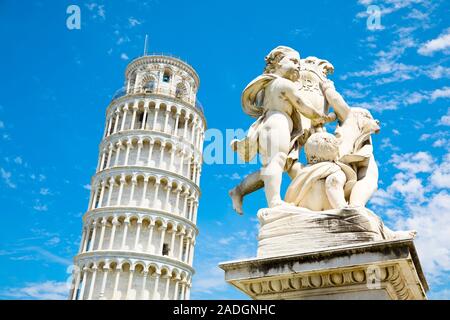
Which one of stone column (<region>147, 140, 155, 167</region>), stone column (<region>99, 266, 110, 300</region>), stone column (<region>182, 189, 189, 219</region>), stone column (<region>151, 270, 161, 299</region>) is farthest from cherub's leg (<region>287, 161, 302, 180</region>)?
stone column (<region>182, 189, 189, 219</region>)

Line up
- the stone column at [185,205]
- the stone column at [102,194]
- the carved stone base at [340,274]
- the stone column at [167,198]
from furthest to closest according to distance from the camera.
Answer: the stone column at [185,205], the stone column at [102,194], the stone column at [167,198], the carved stone base at [340,274]

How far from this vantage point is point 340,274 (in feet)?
11.6

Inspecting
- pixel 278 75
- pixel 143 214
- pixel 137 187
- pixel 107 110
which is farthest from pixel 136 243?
pixel 278 75

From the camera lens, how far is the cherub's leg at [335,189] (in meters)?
4.09

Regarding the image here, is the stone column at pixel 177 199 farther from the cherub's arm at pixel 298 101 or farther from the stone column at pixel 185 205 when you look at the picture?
the cherub's arm at pixel 298 101

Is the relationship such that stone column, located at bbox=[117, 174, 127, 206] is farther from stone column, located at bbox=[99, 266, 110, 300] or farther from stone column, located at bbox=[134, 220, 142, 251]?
stone column, located at bbox=[99, 266, 110, 300]

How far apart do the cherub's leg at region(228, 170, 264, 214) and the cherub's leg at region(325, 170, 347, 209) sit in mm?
768

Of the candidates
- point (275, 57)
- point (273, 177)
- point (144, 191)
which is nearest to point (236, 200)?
point (273, 177)

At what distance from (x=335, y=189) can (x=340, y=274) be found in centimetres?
87

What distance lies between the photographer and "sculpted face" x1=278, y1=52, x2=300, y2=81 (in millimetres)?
5098

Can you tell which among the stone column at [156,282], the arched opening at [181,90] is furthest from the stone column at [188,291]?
the arched opening at [181,90]

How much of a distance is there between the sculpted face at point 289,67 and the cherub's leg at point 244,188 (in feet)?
3.63
